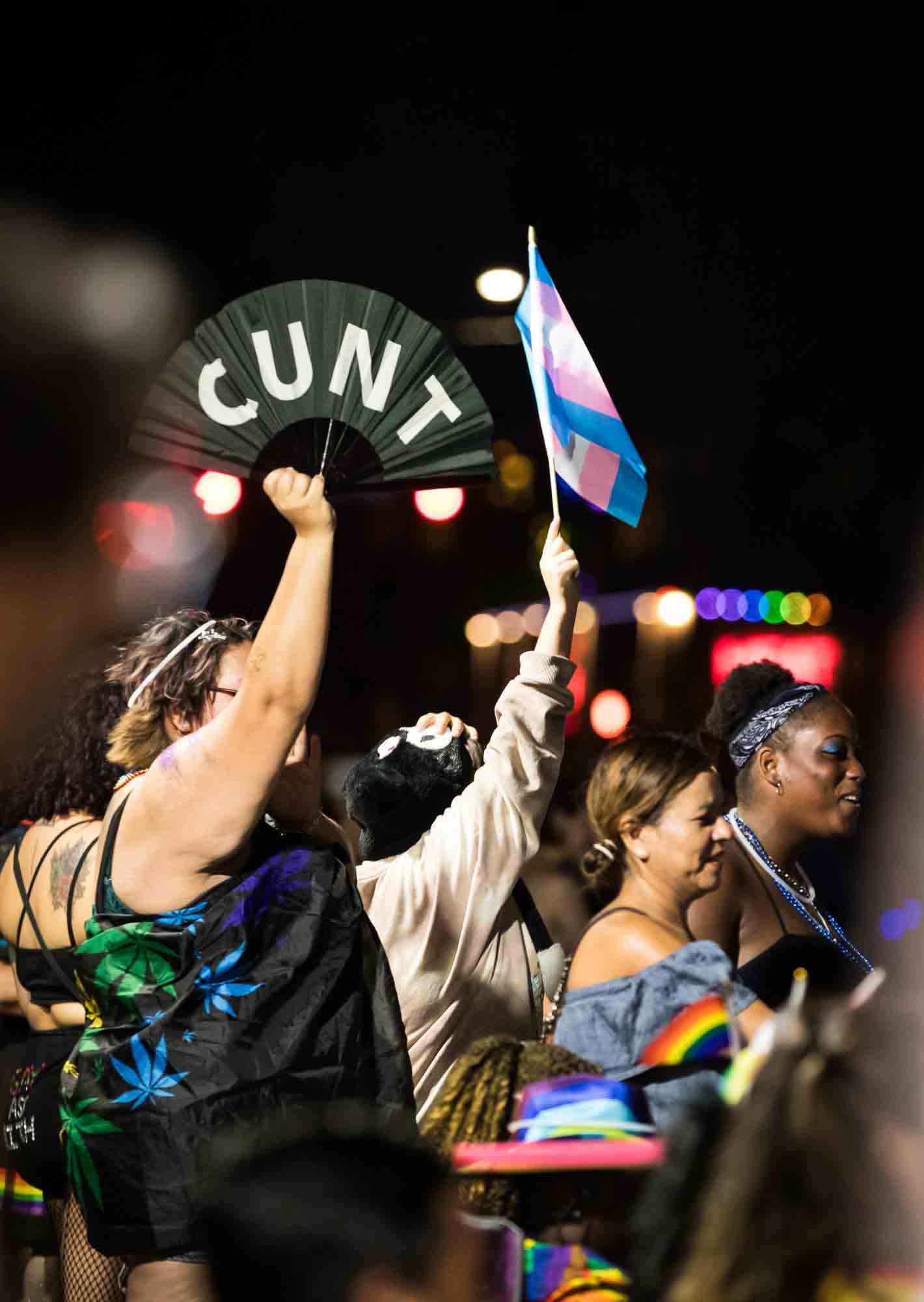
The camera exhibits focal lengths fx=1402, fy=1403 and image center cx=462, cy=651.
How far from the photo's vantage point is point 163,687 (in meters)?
2.89

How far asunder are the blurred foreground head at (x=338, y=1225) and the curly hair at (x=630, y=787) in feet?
5.45

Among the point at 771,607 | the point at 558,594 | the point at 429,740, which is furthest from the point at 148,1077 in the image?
the point at 771,607

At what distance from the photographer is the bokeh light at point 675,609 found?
21.0m

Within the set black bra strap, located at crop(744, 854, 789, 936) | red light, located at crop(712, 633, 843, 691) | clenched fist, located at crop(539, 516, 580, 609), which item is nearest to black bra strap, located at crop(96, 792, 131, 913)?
clenched fist, located at crop(539, 516, 580, 609)

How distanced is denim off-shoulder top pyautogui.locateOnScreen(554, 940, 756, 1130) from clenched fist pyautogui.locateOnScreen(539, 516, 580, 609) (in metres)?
1.02

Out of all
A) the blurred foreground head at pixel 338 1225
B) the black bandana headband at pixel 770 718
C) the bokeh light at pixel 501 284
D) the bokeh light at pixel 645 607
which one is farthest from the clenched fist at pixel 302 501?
the bokeh light at pixel 645 607

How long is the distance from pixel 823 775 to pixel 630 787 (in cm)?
115

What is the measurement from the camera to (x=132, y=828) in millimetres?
2514

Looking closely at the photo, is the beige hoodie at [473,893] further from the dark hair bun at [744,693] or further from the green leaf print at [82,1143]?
the dark hair bun at [744,693]

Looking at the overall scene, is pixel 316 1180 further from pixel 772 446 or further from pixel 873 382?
pixel 772 446

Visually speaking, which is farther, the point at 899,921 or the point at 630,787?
Answer: the point at 899,921

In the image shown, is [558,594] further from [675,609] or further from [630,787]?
[675,609]

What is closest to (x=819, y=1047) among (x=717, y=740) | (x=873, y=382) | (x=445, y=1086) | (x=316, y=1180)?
(x=316, y=1180)

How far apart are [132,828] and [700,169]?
6192 millimetres
